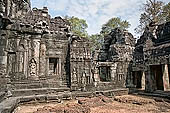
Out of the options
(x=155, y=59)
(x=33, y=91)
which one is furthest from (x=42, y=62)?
(x=155, y=59)

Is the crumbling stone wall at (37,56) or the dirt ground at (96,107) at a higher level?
the crumbling stone wall at (37,56)

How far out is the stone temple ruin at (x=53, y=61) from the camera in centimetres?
920

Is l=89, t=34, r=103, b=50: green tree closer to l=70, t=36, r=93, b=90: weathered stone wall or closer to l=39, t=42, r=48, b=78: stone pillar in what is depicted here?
l=70, t=36, r=93, b=90: weathered stone wall

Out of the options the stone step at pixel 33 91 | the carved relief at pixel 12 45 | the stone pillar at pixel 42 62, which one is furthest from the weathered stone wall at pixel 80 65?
the carved relief at pixel 12 45

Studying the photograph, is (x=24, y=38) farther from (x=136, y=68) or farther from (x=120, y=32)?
(x=120, y=32)

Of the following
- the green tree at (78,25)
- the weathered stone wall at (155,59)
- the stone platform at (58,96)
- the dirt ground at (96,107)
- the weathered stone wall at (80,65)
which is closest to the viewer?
the dirt ground at (96,107)

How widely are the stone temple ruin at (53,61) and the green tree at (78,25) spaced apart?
48.4 ft

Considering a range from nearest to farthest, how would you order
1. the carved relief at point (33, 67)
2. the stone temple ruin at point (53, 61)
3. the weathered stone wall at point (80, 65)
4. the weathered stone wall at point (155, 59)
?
the stone temple ruin at point (53, 61) < the carved relief at point (33, 67) < the weathered stone wall at point (80, 65) < the weathered stone wall at point (155, 59)

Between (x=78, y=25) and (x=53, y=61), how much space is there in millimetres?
18838

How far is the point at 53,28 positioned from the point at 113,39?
1108cm

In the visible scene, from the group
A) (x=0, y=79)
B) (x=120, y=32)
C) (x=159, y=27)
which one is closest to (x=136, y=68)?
(x=159, y=27)

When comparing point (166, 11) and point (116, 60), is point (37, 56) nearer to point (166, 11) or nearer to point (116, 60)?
Result: point (116, 60)

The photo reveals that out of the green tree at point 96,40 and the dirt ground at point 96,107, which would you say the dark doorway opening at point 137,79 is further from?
the green tree at point 96,40

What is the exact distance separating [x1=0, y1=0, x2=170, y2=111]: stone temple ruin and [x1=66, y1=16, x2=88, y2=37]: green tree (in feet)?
48.4
